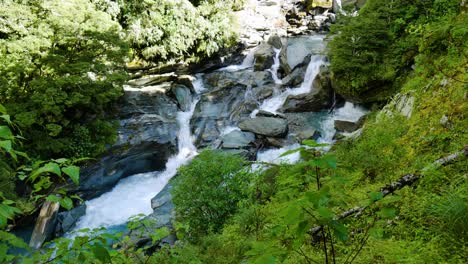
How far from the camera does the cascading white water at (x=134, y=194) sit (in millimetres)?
10703

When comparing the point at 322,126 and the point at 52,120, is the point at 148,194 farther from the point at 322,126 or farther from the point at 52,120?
the point at 322,126

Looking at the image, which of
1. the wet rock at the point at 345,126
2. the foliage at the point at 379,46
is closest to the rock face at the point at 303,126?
the wet rock at the point at 345,126

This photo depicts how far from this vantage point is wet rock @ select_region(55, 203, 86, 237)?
392 inches

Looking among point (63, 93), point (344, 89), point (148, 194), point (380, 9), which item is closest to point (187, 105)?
point (148, 194)

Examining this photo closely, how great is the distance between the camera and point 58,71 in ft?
34.1

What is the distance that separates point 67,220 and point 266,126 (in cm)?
765

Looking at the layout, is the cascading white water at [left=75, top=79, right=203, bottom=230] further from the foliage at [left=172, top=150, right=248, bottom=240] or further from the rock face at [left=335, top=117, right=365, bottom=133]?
the rock face at [left=335, top=117, right=365, bottom=133]

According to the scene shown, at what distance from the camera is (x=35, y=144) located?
400 inches

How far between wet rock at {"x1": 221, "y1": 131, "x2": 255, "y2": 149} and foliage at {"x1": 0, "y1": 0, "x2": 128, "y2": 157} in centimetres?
420

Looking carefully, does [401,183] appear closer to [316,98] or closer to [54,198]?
[54,198]

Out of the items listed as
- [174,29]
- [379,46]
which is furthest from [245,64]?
[379,46]

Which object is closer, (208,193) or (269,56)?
(208,193)

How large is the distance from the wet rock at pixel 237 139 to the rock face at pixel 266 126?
302 mm

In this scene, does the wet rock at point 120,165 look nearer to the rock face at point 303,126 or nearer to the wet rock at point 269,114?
the wet rock at point 269,114
